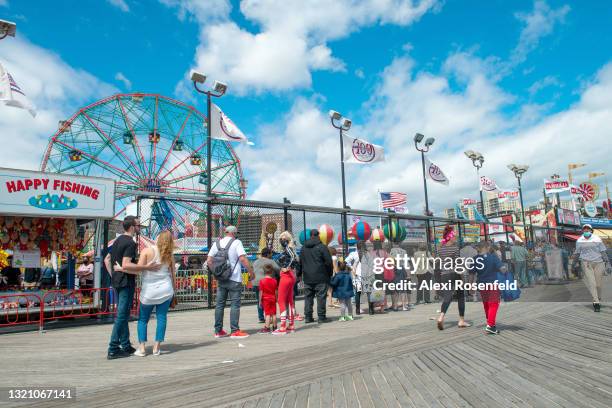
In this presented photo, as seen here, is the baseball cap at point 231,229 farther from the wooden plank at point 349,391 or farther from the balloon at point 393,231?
the balloon at point 393,231

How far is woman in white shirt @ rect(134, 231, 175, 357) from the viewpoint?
16.9 feet

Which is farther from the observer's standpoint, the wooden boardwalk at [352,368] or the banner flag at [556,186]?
the banner flag at [556,186]

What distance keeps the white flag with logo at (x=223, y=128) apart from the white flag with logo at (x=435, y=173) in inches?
380

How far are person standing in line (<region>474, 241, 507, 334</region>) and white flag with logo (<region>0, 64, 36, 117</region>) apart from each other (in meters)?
10.6

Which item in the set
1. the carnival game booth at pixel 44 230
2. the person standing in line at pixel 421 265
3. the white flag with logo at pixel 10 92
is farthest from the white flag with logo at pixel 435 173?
the white flag with logo at pixel 10 92

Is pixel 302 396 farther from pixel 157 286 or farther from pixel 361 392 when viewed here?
pixel 157 286

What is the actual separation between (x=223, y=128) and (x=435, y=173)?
11.4 m

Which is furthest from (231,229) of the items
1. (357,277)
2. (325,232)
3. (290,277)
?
(325,232)

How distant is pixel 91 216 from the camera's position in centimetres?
896

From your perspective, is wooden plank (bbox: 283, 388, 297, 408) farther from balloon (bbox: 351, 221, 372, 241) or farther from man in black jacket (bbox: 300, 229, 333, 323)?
balloon (bbox: 351, 221, 372, 241)

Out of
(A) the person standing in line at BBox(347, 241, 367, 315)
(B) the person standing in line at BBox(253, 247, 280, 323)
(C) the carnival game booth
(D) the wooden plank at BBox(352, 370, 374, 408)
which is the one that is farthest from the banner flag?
(D) the wooden plank at BBox(352, 370, 374, 408)

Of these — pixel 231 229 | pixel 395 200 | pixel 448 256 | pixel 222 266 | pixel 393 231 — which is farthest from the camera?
pixel 395 200

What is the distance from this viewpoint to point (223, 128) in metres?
12.4

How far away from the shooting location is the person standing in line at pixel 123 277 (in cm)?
513
